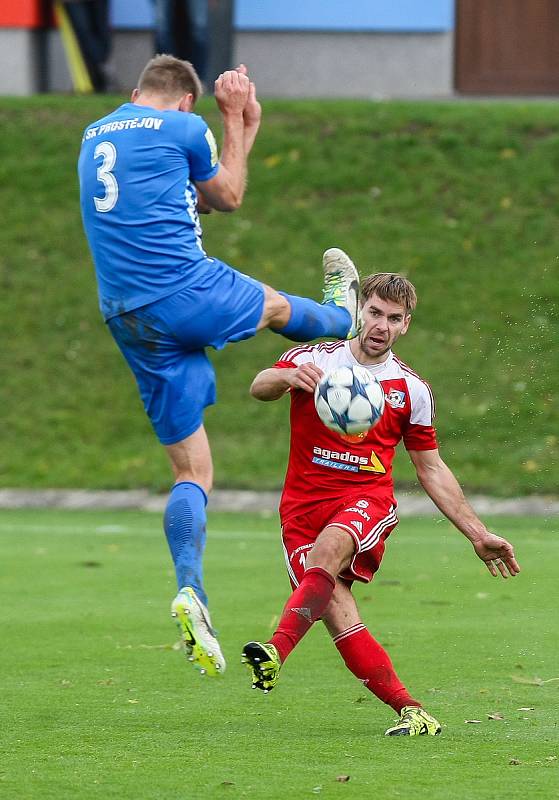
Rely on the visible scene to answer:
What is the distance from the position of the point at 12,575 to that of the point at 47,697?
3.57 metres

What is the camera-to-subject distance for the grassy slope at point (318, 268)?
14578mm

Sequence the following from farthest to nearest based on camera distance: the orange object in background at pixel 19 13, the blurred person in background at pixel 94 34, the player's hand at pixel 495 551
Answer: the orange object in background at pixel 19 13 → the blurred person in background at pixel 94 34 → the player's hand at pixel 495 551

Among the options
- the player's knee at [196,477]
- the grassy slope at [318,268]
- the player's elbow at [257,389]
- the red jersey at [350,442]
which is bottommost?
the grassy slope at [318,268]

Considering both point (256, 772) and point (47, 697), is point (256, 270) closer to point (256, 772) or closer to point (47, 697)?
point (47, 697)

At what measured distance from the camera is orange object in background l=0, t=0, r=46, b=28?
62.9 ft

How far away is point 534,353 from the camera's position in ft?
50.7

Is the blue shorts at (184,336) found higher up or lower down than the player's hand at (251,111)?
lower down

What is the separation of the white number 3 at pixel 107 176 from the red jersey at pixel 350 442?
3.09 ft

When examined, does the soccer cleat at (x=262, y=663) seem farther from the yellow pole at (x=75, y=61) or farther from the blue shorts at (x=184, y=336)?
the yellow pole at (x=75, y=61)

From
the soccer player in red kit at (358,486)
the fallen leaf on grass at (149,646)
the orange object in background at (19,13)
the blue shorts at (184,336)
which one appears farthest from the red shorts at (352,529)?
the orange object in background at (19,13)

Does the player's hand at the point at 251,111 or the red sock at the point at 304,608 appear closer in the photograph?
the red sock at the point at 304,608

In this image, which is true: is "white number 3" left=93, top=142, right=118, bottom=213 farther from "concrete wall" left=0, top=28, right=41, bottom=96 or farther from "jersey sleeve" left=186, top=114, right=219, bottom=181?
"concrete wall" left=0, top=28, right=41, bottom=96

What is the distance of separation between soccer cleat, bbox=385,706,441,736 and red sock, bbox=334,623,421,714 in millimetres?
112

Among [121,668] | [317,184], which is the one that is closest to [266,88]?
[317,184]
